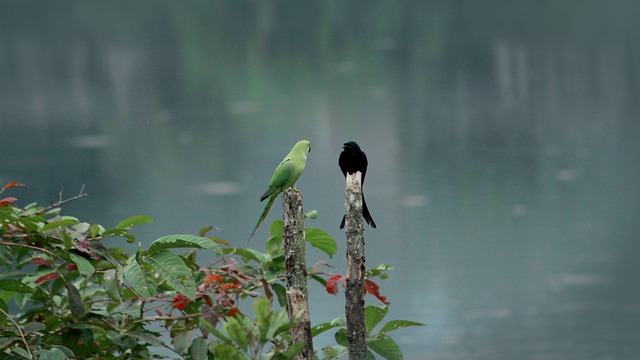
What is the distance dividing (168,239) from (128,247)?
500 cm

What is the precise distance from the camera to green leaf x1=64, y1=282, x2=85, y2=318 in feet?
6.54

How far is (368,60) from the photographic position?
52.5 feet

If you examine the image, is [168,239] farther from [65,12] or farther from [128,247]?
[65,12]

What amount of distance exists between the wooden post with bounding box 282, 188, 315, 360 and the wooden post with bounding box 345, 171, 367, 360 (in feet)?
0.26

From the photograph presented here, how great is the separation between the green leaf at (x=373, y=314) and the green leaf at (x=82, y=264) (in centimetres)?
52

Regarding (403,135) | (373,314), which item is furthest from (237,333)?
(403,135)

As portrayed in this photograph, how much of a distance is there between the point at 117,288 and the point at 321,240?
0.49 meters

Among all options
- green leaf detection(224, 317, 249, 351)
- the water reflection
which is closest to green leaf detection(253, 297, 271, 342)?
green leaf detection(224, 317, 249, 351)

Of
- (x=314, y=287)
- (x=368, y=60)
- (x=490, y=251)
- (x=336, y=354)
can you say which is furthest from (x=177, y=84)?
(x=336, y=354)

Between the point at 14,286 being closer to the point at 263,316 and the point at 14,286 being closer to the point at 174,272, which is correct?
the point at 174,272

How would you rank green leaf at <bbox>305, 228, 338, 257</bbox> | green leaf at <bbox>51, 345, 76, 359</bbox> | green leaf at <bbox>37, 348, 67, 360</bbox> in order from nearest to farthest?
green leaf at <bbox>37, 348, 67, 360</bbox>
green leaf at <bbox>51, 345, 76, 359</bbox>
green leaf at <bbox>305, 228, 338, 257</bbox>

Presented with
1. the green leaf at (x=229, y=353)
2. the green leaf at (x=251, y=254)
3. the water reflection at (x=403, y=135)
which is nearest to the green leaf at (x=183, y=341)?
the green leaf at (x=251, y=254)

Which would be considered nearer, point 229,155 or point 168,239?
point 168,239

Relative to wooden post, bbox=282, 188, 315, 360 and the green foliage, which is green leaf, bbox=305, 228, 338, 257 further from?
wooden post, bbox=282, 188, 315, 360
